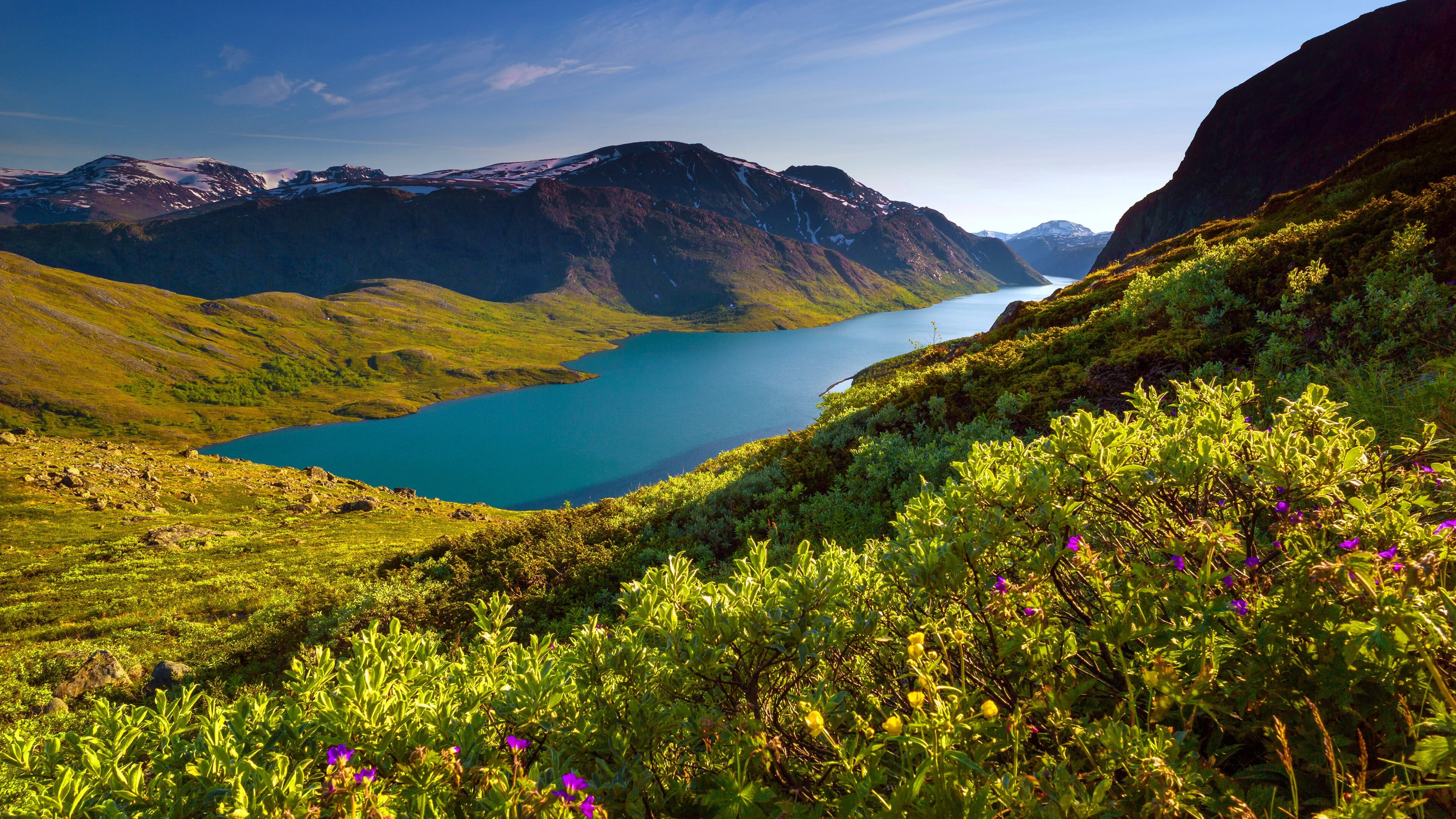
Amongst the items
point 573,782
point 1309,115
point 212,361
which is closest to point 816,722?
point 573,782

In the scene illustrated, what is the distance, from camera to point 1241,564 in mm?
2396

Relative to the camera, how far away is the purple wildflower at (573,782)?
5.57 ft

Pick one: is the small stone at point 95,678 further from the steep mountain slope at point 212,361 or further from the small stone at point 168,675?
the steep mountain slope at point 212,361

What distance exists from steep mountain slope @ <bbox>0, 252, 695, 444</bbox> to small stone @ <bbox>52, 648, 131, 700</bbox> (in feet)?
356

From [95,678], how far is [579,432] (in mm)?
72836

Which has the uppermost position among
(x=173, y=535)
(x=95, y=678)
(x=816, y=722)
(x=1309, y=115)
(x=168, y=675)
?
(x=1309, y=115)

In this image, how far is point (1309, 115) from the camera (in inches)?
3300

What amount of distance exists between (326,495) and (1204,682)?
170 ft

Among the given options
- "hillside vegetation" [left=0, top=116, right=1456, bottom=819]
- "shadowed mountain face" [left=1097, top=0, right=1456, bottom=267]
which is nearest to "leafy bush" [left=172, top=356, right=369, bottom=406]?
"hillside vegetation" [left=0, top=116, right=1456, bottom=819]

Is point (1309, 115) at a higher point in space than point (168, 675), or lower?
higher

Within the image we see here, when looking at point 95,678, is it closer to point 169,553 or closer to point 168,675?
point 168,675

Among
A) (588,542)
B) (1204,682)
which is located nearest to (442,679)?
(1204,682)

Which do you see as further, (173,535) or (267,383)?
(267,383)

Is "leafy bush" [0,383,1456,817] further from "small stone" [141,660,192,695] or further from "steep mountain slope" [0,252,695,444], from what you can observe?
"steep mountain slope" [0,252,695,444]
